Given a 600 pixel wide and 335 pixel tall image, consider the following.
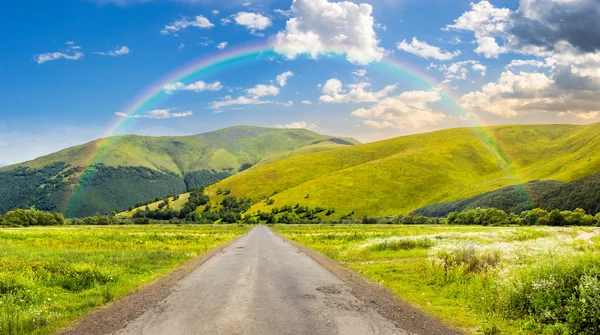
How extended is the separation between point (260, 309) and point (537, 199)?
168 m

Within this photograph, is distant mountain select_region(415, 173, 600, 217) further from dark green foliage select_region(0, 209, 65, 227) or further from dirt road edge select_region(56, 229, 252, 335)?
dark green foliage select_region(0, 209, 65, 227)

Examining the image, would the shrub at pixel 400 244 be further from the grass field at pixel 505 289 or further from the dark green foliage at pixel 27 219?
the dark green foliage at pixel 27 219

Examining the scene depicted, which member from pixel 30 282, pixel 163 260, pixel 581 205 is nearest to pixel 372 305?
pixel 30 282

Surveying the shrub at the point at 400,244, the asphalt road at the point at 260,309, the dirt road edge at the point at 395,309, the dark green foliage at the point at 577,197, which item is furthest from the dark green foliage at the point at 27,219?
the dark green foliage at the point at 577,197

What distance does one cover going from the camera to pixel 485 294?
1367 centimetres

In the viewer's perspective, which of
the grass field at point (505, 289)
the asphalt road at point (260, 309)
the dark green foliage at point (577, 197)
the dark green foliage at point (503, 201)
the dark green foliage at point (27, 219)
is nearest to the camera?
the grass field at point (505, 289)

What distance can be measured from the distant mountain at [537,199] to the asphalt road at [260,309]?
5211 inches

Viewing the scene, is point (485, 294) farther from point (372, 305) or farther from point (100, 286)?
point (100, 286)

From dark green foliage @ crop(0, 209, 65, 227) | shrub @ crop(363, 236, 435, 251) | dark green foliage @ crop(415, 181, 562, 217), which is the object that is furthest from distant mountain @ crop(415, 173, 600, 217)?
dark green foliage @ crop(0, 209, 65, 227)

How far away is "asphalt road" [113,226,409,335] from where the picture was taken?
33.0 ft

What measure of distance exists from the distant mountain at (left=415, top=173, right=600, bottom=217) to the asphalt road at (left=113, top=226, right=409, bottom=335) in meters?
132

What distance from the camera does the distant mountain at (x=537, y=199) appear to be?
123 m

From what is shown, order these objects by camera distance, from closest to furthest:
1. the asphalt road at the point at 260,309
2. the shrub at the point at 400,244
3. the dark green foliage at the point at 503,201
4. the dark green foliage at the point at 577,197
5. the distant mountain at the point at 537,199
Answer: the asphalt road at the point at 260,309 < the shrub at the point at 400,244 < the dark green foliage at the point at 577,197 < the distant mountain at the point at 537,199 < the dark green foliage at the point at 503,201

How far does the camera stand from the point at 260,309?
1202cm
